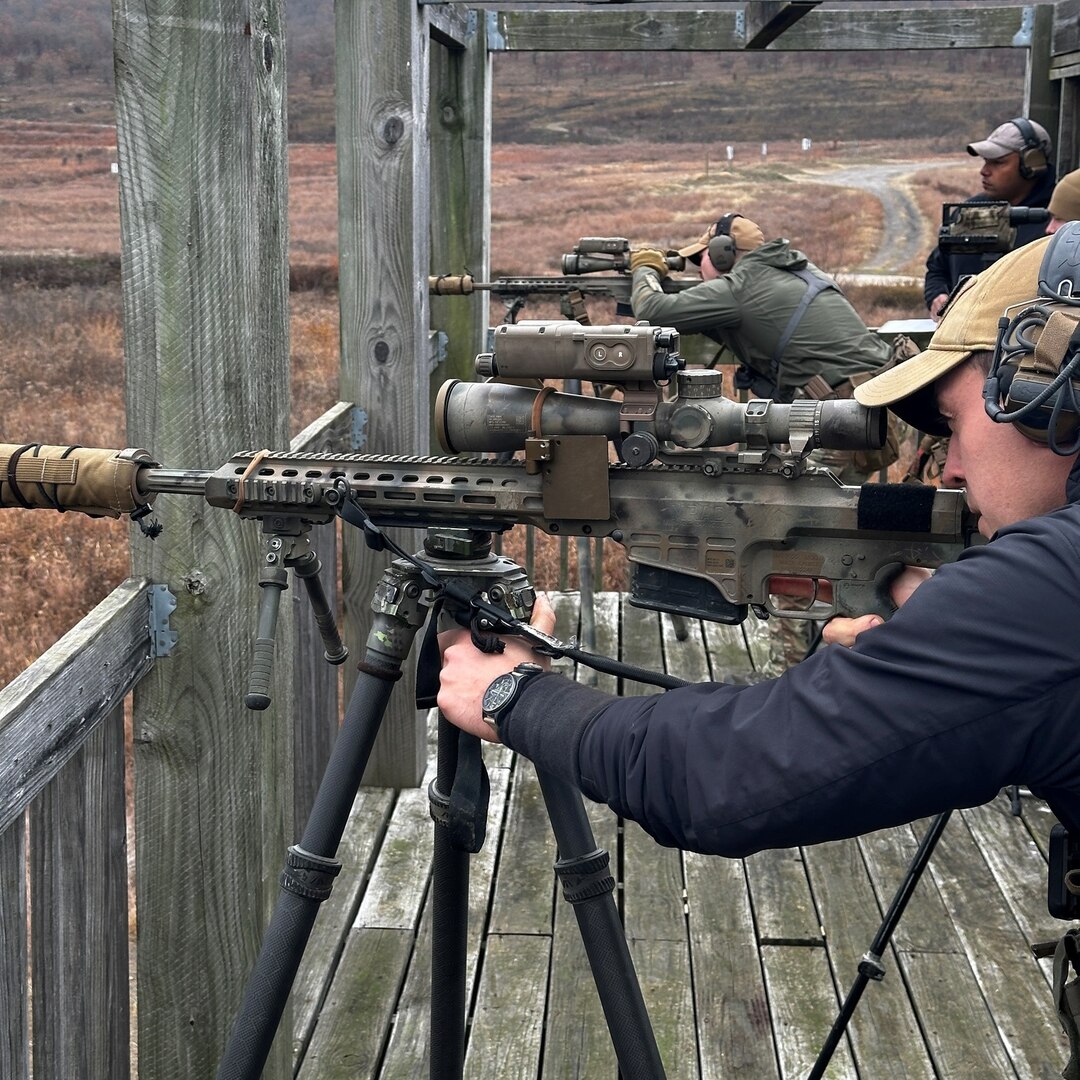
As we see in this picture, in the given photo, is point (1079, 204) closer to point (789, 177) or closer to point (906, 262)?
point (906, 262)

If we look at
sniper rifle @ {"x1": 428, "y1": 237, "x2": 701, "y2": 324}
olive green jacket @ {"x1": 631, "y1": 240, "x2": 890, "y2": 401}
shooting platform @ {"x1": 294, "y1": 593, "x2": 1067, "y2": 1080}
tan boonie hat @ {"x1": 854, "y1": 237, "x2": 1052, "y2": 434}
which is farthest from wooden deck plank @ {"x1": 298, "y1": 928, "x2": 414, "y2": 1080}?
olive green jacket @ {"x1": 631, "y1": 240, "x2": 890, "y2": 401}

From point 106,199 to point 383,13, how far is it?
1093 inches

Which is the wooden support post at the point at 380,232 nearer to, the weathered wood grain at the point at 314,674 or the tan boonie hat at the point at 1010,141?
the weathered wood grain at the point at 314,674

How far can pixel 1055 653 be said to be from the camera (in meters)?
1.57

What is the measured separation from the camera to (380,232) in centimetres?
448

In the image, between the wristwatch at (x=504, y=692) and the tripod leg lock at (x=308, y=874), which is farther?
the tripod leg lock at (x=308, y=874)

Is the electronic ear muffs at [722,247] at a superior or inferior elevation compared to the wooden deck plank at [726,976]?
superior

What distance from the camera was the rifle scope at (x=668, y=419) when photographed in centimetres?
252

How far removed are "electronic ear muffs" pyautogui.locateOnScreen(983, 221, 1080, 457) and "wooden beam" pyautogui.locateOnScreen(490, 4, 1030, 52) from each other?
4.86 metres

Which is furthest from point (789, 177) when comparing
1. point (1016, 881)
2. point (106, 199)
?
point (1016, 881)

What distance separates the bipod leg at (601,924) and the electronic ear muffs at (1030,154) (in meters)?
5.20

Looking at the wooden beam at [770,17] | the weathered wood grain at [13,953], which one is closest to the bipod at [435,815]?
the weathered wood grain at [13,953]

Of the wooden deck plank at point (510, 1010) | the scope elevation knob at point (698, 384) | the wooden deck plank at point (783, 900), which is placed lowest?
the wooden deck plank at point (783, 900)

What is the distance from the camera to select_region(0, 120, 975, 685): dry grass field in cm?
867
